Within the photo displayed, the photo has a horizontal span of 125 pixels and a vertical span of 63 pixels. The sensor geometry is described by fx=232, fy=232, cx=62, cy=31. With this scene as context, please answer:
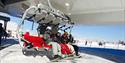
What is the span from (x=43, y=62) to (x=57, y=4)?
230 cm

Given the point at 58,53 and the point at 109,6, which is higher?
the point at 109,6

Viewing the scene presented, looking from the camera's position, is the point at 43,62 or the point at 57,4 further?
the point at 57,4

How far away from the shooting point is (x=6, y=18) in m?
24.7

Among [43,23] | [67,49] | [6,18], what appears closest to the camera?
[67,49]

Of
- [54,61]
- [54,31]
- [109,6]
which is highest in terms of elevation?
[109,6]

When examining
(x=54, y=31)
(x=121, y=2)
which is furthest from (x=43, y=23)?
(x=121, y=2)

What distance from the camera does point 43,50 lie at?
9.49m

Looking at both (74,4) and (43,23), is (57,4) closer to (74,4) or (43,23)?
(74,4)

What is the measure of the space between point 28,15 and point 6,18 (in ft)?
54.1

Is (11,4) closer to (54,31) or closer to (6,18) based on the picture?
(54,31)

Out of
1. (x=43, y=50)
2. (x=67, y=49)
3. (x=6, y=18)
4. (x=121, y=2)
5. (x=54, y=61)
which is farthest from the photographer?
(x=6, y=18)

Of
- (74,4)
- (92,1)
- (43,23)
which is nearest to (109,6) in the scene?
(92,1)

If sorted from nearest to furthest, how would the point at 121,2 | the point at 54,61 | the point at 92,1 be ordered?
the point at 121,2, the point at 92,1, the point at 54,61

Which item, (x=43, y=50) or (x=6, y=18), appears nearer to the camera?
(x=43, y=50)
